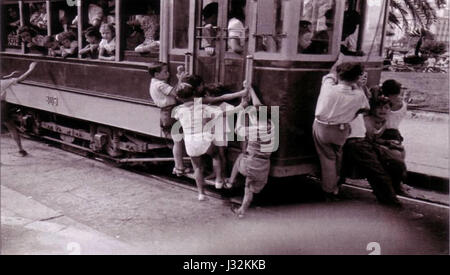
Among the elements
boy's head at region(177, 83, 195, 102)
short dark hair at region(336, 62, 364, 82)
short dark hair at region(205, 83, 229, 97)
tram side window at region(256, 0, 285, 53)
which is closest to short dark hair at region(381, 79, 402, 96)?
short dark hair at region(336, 62, 364, 82)

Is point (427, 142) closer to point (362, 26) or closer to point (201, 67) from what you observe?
point (362, 26)

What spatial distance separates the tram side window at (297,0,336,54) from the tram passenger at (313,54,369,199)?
0.81 ft

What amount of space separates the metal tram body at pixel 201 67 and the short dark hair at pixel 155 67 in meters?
0.17

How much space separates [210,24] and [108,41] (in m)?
1.97

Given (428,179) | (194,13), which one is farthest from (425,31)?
(194,13)

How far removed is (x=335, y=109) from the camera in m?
4.62

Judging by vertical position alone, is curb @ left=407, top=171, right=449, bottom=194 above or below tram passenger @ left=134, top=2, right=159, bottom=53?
below

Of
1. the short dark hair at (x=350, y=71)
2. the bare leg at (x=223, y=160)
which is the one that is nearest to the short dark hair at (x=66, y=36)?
the bare leg at (x=223, y=160)

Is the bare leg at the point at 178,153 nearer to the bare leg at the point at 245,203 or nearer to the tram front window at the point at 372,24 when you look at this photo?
the bare leg at the point at 245,203

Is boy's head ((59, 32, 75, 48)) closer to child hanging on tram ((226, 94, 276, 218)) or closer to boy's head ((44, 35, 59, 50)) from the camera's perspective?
boy's head ((44, 35, 59, 50))

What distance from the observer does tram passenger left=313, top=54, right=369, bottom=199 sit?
4.56 m

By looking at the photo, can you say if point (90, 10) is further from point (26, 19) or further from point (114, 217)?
point (114, 217)

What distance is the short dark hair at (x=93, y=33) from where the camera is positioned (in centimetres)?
668

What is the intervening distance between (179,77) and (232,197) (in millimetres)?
1519
